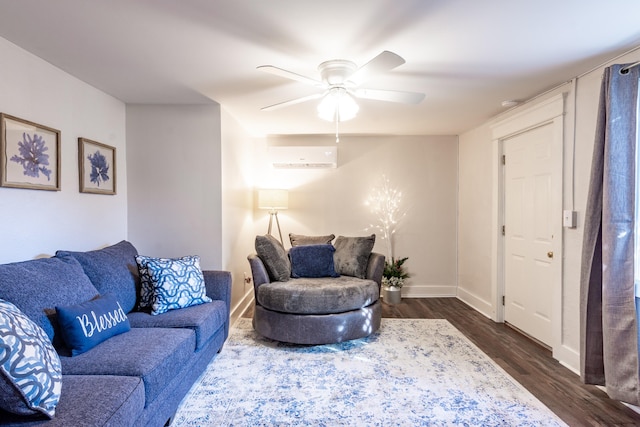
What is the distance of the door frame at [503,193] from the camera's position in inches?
107

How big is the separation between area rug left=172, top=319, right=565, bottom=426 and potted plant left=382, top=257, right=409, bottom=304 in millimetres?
1245

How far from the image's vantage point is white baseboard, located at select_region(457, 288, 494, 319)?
3863 millimetres

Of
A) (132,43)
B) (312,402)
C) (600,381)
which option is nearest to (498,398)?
(600,381)

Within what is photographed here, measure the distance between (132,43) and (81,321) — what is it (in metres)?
1.66

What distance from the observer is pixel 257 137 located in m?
4.78

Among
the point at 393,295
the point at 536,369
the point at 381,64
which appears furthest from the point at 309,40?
the point at 393,295

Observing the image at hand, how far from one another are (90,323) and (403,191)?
3.95 meters

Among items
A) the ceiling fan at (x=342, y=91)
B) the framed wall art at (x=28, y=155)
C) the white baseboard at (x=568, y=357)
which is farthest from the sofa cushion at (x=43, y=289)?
the white baseboard at (x=568, y=357)

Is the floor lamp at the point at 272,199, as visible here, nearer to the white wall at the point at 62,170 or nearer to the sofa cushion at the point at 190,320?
the white wall at the point at 62,170

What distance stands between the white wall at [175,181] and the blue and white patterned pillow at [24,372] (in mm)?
1973

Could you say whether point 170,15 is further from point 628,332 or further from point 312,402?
point 628,332

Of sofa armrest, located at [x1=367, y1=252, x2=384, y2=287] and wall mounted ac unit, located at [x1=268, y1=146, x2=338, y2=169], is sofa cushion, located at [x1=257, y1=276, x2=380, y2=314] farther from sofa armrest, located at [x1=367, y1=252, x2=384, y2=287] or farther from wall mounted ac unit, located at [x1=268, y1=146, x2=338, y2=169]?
wall mounted ac unit, located at [x1=268, y1=146, x2=338, y2=169]

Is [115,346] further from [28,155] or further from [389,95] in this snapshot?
[389,95]

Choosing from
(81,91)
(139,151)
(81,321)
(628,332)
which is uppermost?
(81,91)
